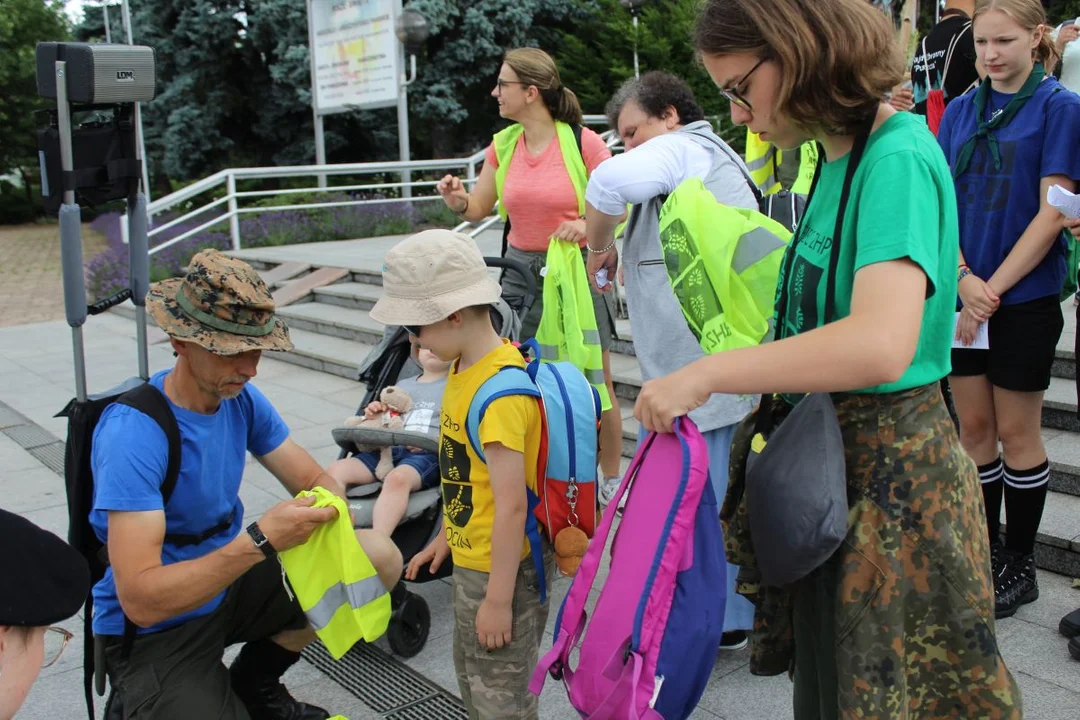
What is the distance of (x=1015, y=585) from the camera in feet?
11.6

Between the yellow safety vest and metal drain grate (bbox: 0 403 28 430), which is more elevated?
the yellow safety vest

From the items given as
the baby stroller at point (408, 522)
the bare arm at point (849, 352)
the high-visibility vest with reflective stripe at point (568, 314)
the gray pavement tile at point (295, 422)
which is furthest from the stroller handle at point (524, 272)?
the gray pavement tile at point (295, 422)

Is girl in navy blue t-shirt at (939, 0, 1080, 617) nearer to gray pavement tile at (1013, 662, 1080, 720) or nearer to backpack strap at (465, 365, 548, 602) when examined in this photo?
gray pavement tile at (1013, 662, 1080, 720)

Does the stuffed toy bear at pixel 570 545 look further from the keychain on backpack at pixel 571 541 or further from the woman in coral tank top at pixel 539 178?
the woman in coral tank top at pixel 539 178

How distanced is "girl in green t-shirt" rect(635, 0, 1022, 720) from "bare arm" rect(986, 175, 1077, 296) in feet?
5.62

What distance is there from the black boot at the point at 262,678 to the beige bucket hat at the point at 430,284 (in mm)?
1216

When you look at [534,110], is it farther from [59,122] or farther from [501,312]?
[59,122]

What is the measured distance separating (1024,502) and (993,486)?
0.17 m

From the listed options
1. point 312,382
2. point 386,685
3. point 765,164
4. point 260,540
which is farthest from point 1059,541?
point 312,382

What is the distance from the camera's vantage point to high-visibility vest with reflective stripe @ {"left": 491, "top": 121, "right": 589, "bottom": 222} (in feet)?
15.6

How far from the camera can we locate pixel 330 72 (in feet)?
55.4

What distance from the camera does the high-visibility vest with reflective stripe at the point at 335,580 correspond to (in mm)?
2582

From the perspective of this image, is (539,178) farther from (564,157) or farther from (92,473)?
(92,473)

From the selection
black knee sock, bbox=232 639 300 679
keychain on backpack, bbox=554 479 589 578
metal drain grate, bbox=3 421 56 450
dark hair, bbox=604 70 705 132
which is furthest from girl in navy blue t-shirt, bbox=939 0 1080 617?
metal drain grate, bbox=3 421 56 450
